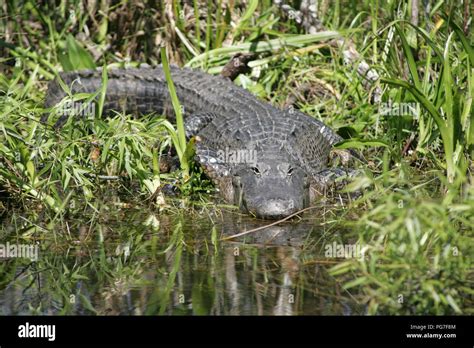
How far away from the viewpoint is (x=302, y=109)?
7.72m

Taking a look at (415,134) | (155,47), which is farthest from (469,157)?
(155,47)

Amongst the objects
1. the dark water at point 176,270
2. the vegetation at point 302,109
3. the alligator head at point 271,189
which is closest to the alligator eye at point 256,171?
the alligator head at point 271,189

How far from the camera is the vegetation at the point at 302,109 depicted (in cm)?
418

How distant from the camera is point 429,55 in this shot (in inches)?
258

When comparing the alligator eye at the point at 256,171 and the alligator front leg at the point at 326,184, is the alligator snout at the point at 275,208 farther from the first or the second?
the alligator front leg at the point at 326,184

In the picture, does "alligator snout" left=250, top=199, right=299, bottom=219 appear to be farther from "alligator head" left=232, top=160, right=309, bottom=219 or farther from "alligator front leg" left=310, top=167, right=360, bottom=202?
"alligator front leg" left=310, top=167, right=360, bottom=202

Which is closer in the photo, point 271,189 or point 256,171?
point 271,189

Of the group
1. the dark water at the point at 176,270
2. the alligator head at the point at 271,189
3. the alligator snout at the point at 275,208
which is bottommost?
the dark water at the point at 176,270

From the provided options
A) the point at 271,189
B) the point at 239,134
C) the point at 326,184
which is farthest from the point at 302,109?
the point at 271,189

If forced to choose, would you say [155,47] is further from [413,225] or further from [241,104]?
[413,225]

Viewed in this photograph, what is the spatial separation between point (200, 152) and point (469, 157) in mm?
2097

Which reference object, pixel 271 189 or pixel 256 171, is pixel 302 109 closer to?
pixel 256 171

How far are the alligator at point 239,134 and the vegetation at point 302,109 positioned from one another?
0.79 feet

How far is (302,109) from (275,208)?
2.08m
